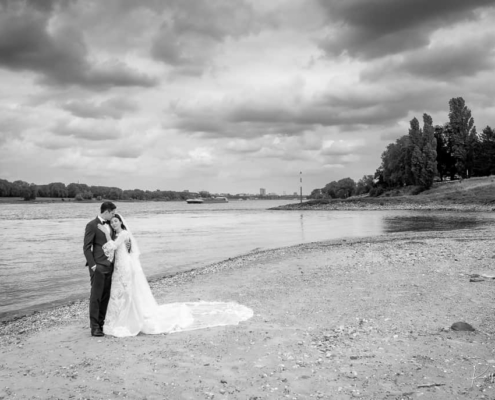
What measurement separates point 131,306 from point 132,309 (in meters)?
0.07

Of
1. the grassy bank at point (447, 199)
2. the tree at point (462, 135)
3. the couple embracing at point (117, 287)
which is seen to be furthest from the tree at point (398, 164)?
the couple embracing at point (117, 287)

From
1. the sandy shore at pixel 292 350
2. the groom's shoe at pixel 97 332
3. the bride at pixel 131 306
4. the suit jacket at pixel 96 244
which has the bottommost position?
the sandy shore at pixel 292 350

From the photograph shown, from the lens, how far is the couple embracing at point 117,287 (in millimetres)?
8906

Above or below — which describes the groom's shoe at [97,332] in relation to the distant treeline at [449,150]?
below

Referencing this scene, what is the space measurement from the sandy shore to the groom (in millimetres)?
457

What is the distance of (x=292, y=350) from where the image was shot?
7.51 m

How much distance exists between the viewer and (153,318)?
9297mm

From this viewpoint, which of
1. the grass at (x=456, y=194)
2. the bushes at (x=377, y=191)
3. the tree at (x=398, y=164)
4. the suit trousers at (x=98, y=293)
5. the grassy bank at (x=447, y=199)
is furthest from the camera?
the bushes at (x=377, y=191)

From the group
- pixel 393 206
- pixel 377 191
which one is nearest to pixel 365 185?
pixel 377 191

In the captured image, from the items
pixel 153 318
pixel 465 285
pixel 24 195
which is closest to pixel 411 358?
pixel 153 318

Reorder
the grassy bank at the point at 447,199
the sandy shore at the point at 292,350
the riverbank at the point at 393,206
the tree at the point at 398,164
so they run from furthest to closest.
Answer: the tree at the point at 398,164, the grassy bank at the point at 447,199, the riverbank at the point at 393,206, the sandy shore at the point at 292,350

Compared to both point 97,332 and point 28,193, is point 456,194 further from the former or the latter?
point 28,193

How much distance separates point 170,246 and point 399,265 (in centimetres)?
1974

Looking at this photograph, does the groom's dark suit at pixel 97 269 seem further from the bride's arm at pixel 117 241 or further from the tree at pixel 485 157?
the tree at pixel 485 157
